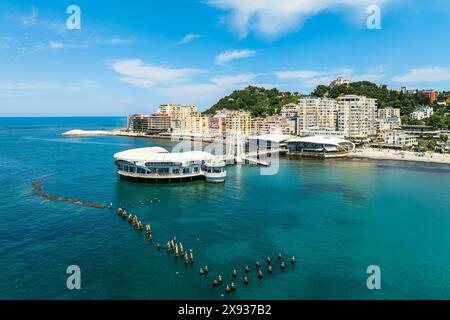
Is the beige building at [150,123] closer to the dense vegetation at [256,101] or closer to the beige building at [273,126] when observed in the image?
the dense vegetation at [256,101]

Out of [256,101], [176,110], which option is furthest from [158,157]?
[256,101]

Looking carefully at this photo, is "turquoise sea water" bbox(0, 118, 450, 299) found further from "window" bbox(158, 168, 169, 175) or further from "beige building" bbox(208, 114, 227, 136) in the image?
"beige building" bbox(208, 114, 227, 136)

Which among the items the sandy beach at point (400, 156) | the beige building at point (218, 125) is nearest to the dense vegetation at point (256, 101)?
the beige building at point (218, 125)

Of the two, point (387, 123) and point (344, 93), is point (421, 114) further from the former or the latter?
point (344, 93)

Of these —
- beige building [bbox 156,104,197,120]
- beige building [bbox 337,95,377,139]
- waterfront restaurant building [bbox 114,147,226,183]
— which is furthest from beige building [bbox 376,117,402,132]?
beige building [bbox 156,104,197,120]

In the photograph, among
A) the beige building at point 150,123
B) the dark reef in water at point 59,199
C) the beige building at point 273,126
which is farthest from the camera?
the beige building at point 150,123
